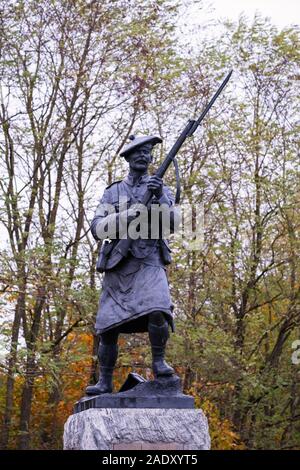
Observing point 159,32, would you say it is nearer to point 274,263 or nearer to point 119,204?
point 274,263

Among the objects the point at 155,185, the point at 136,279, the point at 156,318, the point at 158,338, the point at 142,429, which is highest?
the point at 155,185

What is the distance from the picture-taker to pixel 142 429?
25.4ft

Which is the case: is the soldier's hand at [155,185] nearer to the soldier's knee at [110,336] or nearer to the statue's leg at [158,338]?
the statue's leg at [158,338]

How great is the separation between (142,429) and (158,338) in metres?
0.81

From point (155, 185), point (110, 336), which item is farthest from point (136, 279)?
point (155, 185)

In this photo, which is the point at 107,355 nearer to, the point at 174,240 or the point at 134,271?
the point at 134,271

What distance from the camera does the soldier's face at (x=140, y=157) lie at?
865cm

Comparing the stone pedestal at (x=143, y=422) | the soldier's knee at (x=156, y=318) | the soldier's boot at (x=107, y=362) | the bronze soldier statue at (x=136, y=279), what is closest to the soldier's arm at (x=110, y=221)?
the bronze soldier statue at (x=136, y=279)

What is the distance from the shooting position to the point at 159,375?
322 inches

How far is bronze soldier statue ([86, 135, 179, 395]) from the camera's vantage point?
8219mm

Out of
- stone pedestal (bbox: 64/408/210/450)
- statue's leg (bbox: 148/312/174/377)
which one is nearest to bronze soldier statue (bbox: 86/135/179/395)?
statue's leg (bbox: 148/312/174/377)

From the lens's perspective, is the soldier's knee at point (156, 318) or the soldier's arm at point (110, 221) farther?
the soldier's arm at point (110, 221)

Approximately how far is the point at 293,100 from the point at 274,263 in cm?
356

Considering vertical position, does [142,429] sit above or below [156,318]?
below
